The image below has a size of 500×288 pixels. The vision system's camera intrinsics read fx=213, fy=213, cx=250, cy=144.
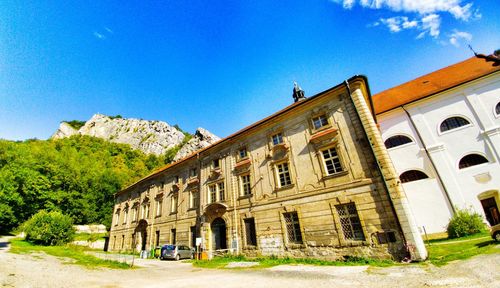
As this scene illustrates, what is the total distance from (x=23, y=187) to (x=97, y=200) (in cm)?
1347

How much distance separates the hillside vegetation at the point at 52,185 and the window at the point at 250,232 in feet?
116

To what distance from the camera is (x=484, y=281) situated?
579 cm

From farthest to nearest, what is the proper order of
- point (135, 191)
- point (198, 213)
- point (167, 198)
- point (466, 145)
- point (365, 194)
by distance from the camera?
1. point (135, 191)
2. point (167, 198)
3. point (198, 213)
4. point (466, 145)
5. point (365, 194)

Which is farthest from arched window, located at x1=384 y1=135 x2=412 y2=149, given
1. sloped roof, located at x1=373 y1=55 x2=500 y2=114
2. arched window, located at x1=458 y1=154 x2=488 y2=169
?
arched window, located at x1=458 y1=154 x2=488 y2=169

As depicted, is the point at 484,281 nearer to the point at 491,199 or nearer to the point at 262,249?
the point at 262,249

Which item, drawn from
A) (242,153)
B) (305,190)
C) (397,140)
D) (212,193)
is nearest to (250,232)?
(212,193)

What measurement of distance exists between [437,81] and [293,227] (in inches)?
882

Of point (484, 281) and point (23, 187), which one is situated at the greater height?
point (23, 187)

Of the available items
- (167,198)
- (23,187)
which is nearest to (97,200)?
(23,187)

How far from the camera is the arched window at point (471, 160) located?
18031mm

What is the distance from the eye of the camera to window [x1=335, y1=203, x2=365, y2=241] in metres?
11.8

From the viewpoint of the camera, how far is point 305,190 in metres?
14.1

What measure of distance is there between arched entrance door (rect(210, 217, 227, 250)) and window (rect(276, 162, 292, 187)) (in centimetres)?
669

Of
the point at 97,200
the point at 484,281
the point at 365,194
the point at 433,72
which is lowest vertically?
the point at 484,281
